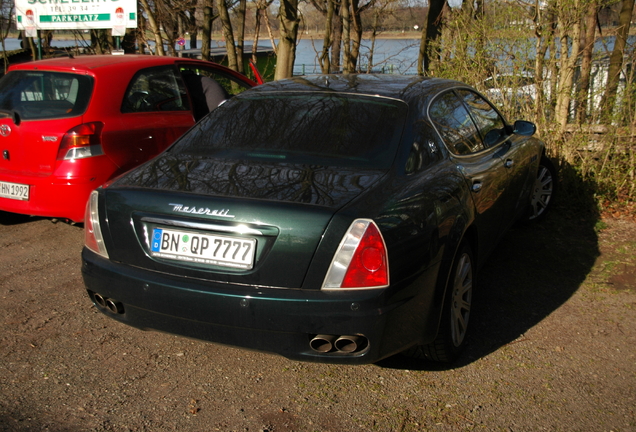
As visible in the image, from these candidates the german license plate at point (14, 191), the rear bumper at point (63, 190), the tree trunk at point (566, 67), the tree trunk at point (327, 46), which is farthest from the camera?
the tree trunk at point (327, 46)

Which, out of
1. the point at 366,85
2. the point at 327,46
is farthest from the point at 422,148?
the point at 327,46

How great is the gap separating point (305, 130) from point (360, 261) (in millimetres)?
1220

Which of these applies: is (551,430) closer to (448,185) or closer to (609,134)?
(448,185)

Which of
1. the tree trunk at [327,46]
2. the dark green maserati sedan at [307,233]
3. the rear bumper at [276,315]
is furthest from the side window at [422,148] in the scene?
the tree trunk at [327,46]

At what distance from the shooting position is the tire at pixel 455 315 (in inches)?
129

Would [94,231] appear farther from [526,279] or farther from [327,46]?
[327,46]

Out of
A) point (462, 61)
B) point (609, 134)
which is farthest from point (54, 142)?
point (609, 134)

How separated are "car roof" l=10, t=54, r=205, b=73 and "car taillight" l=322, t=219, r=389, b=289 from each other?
3.64 metres

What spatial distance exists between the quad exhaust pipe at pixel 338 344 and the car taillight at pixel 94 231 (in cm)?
119

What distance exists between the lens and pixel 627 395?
10.4 feet

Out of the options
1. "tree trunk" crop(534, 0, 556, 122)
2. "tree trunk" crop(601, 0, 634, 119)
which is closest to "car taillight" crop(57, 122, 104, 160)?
"tree trunk" crop(534, 0, 556, 122)

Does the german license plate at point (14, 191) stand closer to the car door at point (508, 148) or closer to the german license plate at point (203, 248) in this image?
the german license plate at point (203, 248)

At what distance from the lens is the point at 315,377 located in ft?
10.8

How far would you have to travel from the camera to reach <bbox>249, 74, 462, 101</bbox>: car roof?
394cm
